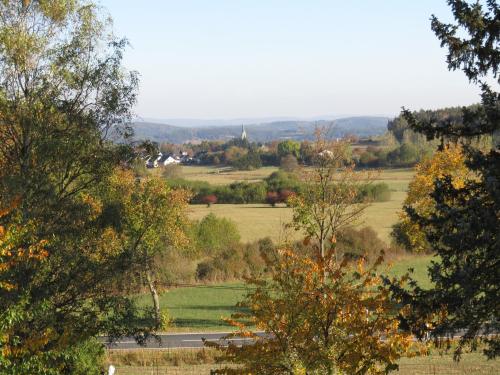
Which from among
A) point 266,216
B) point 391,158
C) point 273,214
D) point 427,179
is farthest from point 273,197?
point 427,179

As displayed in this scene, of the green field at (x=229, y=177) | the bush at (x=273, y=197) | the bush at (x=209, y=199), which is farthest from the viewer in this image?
the green field at (x=229, y=177)

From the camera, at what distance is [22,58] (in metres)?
19.5

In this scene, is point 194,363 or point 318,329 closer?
point 318,329

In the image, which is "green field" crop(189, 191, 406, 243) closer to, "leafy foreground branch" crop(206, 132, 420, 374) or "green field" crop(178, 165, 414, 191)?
"green field" crop(178, 165, 414, 191)

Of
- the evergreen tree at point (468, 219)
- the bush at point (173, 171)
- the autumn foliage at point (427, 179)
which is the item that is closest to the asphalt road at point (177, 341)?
the autumn foliage at point (427, 179)

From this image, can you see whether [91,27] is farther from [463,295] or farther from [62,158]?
[463,295]

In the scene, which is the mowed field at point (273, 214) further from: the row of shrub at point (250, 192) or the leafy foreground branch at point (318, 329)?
the leafy foreground branch at point (318, 329)

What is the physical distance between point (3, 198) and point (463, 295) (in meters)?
12.5

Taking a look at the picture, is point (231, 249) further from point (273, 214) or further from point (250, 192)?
point (250, 192)

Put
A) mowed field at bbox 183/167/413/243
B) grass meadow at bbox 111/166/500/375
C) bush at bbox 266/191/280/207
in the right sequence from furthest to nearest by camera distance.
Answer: bush at bbox 266/191/280/207 < mowed field at bbox 183/167/413/243 < grass meadow at bbox 111/166/500/375

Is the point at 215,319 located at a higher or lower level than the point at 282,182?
lower

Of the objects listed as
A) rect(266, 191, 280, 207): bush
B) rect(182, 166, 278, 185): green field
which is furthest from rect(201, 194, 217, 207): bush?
rect(182, 166, 278, 185): green field

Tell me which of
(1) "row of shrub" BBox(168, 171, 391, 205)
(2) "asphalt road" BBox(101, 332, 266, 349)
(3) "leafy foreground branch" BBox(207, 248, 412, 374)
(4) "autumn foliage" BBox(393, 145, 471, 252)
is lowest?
(2) "asphalt road" BBox(101, 332, 266, 349)

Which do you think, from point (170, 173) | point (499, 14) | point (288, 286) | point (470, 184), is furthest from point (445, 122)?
point (170, 173)
